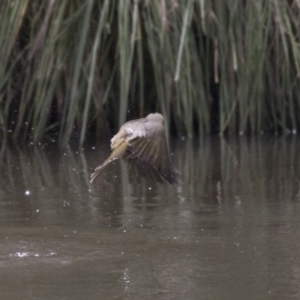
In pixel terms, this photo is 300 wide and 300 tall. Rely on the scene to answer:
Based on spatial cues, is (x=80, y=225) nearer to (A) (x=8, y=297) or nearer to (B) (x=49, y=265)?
(B) (x=49, y=265)

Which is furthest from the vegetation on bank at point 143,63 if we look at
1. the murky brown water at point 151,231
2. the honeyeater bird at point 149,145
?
the honeyeater bird at point 149,145

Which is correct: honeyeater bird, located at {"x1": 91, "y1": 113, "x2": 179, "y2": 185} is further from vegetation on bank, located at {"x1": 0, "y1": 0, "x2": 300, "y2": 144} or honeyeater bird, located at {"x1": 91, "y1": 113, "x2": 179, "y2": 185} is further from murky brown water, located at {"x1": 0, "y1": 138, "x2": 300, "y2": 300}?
vegetation on bank, located at {"x1": 0, "y1": 0, "x2": 300, "y2": 144}

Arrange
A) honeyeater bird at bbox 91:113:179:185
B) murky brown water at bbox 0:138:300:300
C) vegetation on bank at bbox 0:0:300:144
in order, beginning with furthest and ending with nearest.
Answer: vegetation on bank at bbox 0:0:300:144 → honeyeater bird at bbox 91:113:179:185 → murky brown water at bbox 0:138:300:300

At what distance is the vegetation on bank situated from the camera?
22.4ft

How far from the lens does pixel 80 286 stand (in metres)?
3.32

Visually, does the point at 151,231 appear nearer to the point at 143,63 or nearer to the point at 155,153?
the point at 155,153

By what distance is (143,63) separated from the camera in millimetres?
7215

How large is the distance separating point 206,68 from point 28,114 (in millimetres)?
1380

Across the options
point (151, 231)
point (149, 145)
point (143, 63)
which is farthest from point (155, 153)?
point (143, 63)

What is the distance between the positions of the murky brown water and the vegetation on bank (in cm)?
80

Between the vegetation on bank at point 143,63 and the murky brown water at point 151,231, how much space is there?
80 centimetres

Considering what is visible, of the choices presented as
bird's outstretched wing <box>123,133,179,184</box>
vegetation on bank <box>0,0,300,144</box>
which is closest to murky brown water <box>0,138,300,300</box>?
bird's outstretched wing <box>123,133,179,184</box>

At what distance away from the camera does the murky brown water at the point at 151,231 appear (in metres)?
3.34

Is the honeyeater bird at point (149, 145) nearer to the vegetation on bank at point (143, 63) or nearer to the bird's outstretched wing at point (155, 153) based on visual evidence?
the bird's outstretched wing at point (155, 153)
